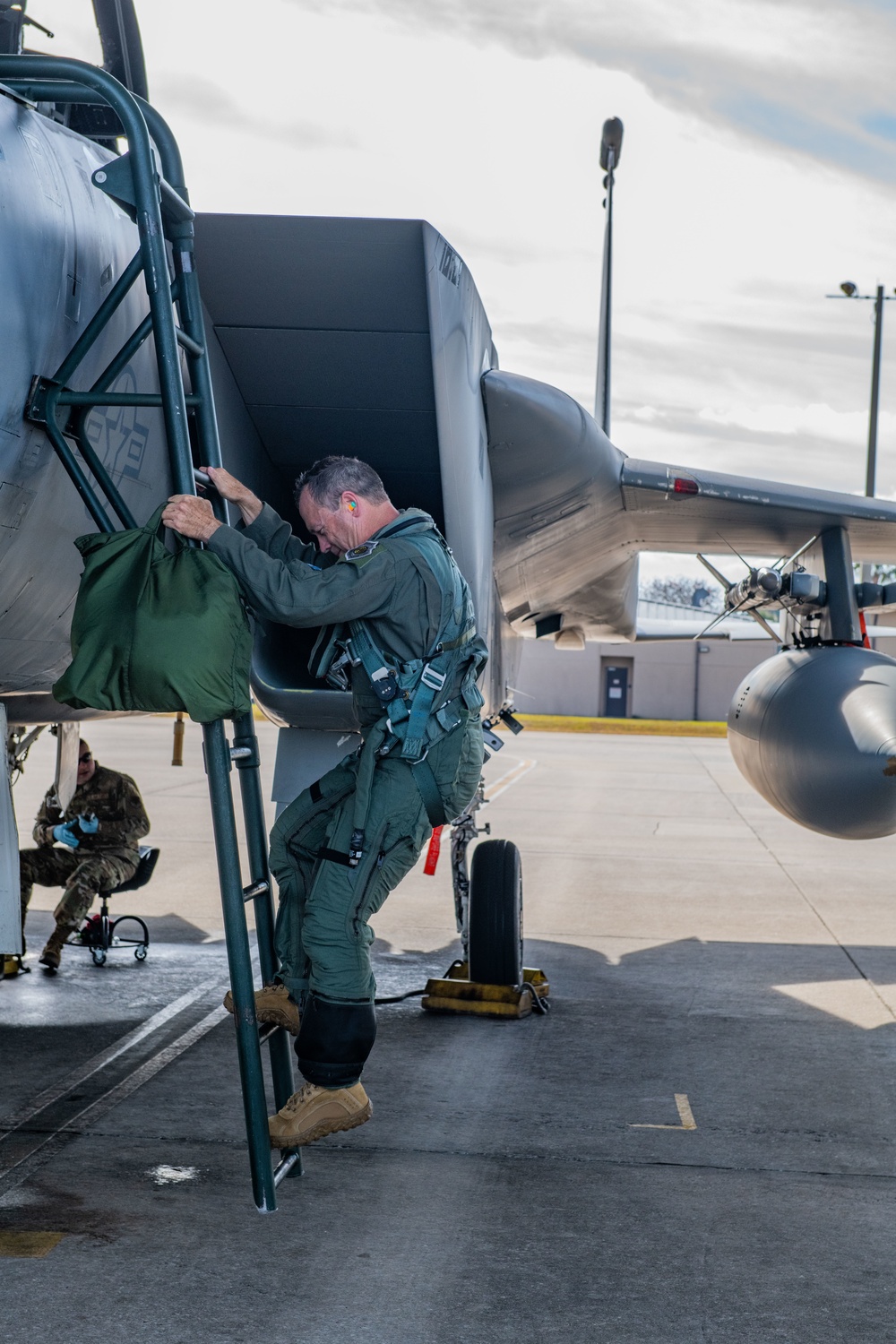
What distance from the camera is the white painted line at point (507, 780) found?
720 inches

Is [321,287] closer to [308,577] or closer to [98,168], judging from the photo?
[98,168]

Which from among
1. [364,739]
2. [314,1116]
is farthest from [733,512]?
[314,1116]

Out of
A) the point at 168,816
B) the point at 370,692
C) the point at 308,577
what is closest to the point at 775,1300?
the point at 370,692

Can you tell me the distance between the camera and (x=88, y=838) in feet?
26.3

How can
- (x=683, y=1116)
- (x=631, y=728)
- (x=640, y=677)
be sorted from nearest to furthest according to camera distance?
(x=683, y=1116), (x=631, y=728), (x=640, y=677)

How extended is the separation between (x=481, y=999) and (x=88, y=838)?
2712mm

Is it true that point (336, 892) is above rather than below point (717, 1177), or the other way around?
above

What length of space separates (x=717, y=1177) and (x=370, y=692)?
2114mm

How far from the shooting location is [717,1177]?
4.38 meters

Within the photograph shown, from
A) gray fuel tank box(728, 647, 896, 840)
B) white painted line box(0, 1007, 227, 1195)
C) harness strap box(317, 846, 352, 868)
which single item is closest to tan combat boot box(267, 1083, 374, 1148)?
harness strap box(317, 846, 352, 868)

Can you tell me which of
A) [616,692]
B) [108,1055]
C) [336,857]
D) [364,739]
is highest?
[364,739]

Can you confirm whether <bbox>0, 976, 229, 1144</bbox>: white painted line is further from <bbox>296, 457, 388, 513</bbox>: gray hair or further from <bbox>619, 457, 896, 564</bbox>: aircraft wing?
<bbox>619, 457, 896, 564</bbox>: aircraft wing

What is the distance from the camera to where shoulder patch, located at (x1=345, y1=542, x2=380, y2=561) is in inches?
130

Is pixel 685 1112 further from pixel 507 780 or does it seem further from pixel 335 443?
pixel 507 780
